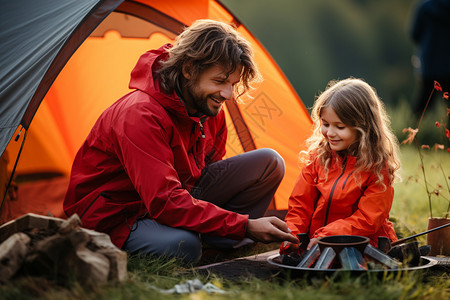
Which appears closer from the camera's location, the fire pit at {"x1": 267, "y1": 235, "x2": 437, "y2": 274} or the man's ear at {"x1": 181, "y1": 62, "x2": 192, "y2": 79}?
the fire pit at {"x1": 267, "y1": 235, "x2": 437, "y2": 274}

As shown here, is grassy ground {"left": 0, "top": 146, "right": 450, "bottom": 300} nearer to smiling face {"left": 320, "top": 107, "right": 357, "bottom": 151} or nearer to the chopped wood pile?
the chopped wood pile

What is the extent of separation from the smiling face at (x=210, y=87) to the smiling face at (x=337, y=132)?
18.6 inches

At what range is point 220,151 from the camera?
3.09 metres

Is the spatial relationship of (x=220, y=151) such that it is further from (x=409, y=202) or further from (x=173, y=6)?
(x=409, y=202)

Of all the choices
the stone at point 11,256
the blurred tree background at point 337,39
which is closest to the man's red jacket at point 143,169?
the stone at point 11,256

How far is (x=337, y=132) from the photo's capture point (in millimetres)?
2607

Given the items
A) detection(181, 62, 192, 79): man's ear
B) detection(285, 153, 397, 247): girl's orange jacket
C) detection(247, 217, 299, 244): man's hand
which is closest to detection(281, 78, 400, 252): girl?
detection(285, 153, 397, 247): girl's orange jacket

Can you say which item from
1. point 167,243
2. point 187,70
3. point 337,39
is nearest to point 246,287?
point 167,243

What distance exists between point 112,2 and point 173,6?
80 cm

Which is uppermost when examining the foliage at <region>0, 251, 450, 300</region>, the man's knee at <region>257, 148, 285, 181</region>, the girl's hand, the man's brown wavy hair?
the man's brown wavy hair

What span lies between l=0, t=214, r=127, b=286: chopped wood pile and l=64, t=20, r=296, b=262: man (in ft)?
1.39

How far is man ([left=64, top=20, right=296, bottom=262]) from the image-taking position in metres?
2.30

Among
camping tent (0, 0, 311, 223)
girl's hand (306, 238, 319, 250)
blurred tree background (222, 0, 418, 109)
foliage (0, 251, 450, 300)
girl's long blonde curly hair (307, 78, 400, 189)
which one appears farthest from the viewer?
blurred tree background (222, 0, 418, 109)

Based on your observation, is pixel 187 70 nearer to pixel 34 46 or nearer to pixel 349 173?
pixel 34 46
